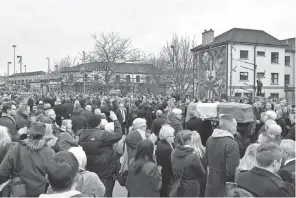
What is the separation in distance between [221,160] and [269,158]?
185cm

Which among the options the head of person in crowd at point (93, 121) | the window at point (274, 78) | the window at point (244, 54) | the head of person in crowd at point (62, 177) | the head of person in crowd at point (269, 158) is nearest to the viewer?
the head of person in crowd at point (62, 177)

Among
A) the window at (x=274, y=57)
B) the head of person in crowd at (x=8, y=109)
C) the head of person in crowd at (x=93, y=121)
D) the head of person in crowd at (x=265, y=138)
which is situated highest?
the window at (x=274, y=57)

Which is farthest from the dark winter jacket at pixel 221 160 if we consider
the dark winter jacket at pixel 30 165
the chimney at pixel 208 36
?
the chimney at pixel 208 36

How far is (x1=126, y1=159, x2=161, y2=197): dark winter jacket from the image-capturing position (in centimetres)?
464

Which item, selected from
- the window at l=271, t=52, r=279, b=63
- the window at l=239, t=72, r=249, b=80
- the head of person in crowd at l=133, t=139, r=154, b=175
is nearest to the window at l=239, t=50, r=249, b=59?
the window at l=239, t=72, r=249, b=80

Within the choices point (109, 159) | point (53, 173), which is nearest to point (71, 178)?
point (53, 173)

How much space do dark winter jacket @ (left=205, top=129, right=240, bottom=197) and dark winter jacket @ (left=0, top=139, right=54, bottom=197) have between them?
253 cm

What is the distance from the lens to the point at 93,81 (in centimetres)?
3016

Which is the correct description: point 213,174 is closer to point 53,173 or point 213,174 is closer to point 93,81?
point 53,173

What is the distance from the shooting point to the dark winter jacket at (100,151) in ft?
18.4

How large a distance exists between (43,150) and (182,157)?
199 centimetres

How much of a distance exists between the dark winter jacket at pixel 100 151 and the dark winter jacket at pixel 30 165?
122 centimetres

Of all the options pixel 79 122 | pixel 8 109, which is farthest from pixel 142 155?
pixel 79 122

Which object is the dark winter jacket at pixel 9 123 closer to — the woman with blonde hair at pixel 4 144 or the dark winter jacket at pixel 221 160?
the woman with blonde hair at pixel 4 144
